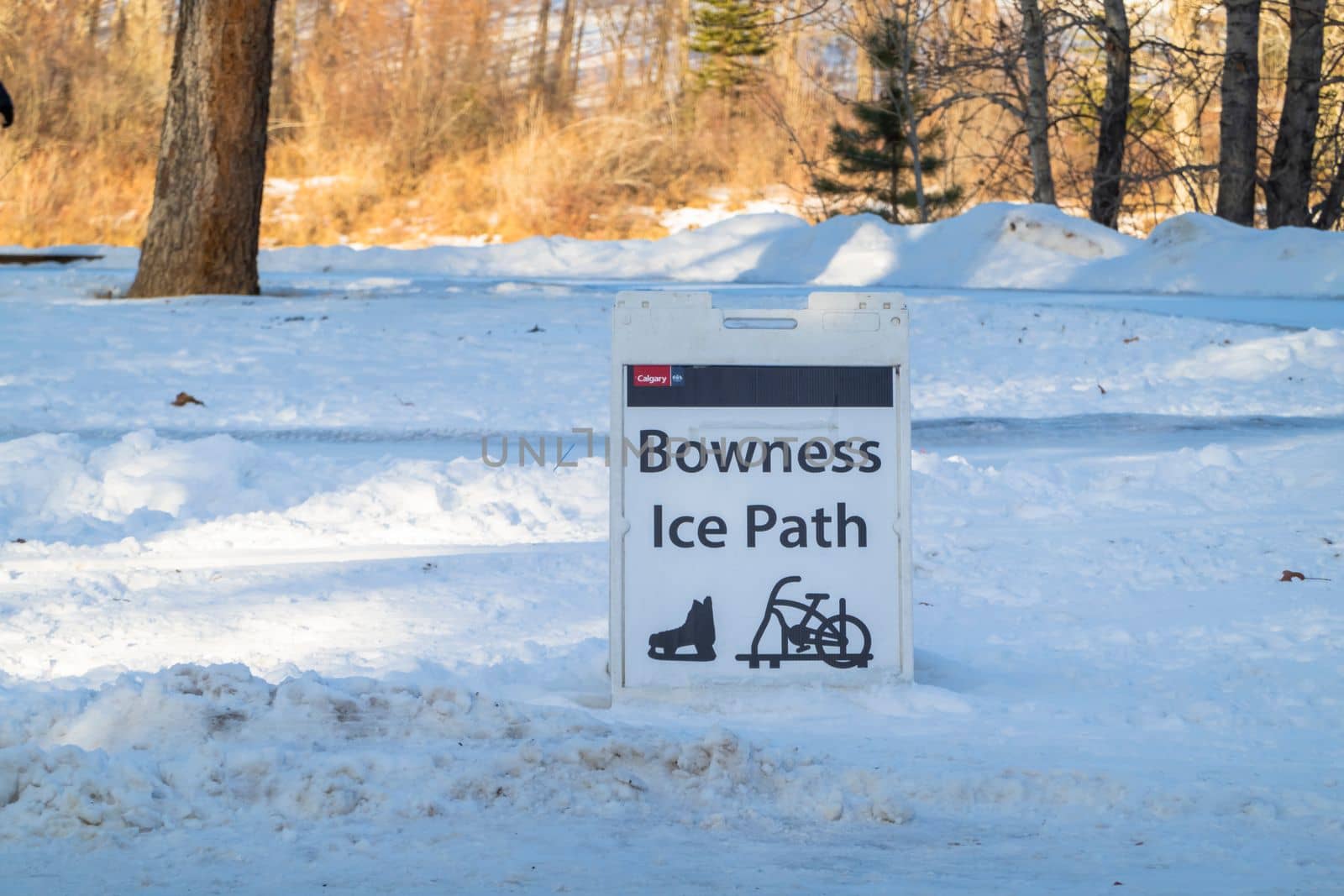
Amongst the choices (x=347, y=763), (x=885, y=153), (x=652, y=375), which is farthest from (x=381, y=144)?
(x=347, y=763)

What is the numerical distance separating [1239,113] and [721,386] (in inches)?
719

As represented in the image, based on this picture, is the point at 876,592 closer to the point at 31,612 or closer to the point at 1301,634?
the point at 1301,634

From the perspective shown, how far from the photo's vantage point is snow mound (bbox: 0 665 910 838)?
293 cm

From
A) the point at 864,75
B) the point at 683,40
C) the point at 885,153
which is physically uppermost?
the point at 683,40

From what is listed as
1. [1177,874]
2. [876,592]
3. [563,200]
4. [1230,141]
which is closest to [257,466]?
[876,592]

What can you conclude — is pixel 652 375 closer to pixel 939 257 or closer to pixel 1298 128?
pixel 939 257

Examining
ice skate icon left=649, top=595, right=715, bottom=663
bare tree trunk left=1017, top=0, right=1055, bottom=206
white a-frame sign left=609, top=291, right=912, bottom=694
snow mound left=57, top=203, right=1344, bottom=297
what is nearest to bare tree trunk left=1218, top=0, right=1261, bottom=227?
bare tree trunk left=1017, top=0, right=1055, bottom=206

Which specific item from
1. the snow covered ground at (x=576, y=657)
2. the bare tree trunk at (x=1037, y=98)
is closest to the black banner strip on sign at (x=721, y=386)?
the snow covered ground at (x=576, y=657)

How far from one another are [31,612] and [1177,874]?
11.9ft

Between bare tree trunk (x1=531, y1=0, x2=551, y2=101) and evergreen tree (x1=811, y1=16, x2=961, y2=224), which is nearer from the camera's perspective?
evergreen tree (x1=811, y1=16, x2=961, y2=224)

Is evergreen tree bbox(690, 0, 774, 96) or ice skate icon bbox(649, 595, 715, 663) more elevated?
evergreen tree bbox(690, 0, 774, 96)

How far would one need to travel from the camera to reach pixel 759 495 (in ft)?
12.7

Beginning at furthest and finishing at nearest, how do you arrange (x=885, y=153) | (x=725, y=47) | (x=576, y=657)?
(x=725, y=47) < (x=885, y=153) < (x=576, y=657)

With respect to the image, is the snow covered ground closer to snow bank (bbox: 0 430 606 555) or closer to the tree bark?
snow bank (bbox: 0 430 606 555)
